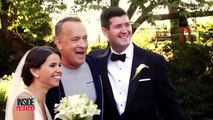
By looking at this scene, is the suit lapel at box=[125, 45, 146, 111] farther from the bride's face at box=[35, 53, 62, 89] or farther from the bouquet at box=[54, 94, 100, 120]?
the bride's face at box=[35, 53, 62, 89]

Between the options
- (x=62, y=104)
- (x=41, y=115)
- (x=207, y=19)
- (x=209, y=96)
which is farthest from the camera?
(x=207, y=19)

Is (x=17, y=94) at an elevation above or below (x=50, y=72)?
below

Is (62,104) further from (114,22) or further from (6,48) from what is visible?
(6,48)

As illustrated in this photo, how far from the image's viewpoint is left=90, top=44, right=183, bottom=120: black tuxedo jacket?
3428 millimetres

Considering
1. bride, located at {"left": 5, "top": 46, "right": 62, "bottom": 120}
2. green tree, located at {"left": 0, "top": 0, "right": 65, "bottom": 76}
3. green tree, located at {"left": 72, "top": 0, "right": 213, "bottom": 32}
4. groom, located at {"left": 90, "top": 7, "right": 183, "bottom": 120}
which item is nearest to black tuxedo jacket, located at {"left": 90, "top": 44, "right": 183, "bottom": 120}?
groom, located at {"left": 90, "top": 7, "right": 183, "bottom": 120}

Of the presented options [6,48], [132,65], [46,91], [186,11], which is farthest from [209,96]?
[6,48]

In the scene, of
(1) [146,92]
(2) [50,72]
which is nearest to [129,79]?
(1) [146,92]

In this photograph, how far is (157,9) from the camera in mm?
8570

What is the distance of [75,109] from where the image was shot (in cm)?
283

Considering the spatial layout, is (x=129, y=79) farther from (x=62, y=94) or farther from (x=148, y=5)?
(x=148, y=5)

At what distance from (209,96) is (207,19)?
650cm

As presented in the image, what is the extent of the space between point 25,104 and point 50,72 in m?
0.29

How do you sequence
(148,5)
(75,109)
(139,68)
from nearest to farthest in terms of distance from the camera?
1. (75,109)
2. (139,68)
3. (148,5)

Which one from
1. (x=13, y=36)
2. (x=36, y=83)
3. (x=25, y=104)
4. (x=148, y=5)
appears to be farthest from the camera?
(x=13, y=36)
